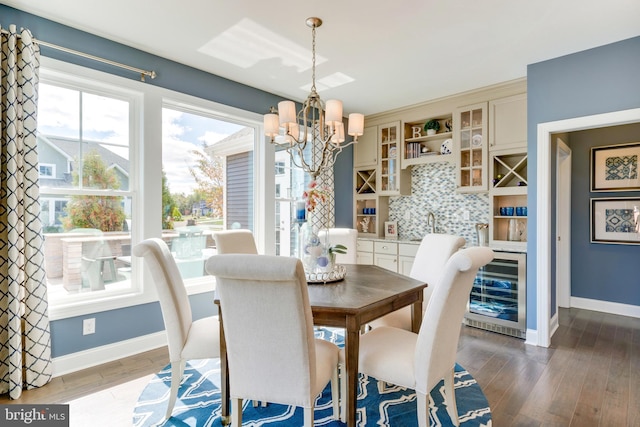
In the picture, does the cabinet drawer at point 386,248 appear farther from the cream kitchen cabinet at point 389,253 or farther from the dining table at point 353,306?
the dining table at point 353,306

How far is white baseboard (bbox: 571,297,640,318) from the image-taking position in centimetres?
399

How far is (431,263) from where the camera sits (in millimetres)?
2541

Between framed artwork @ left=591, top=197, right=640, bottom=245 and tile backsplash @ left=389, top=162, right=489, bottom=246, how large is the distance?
140 centimetres

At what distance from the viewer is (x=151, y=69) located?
3.08 metres

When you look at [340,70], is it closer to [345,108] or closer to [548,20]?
[345,108]

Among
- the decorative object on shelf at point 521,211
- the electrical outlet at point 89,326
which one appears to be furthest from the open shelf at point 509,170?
the electrical outlet at point 89,326

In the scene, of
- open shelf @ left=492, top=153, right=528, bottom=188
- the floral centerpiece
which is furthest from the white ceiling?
the floral centerpiece

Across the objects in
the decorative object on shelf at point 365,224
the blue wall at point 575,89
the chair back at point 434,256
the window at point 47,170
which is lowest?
the chair back at point 434,256

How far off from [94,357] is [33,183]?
56.2 inches

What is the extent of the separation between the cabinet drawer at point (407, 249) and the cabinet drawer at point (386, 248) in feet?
0.20

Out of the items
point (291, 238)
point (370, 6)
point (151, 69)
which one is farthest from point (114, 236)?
point (370, 6)

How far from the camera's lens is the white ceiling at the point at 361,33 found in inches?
92.4

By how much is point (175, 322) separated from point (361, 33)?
2443 mm

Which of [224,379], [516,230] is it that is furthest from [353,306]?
[516,230]
